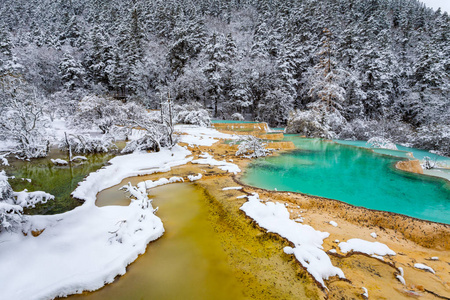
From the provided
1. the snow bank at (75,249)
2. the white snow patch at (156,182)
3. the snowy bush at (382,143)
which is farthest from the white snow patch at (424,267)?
the snowy bush at (382,143)

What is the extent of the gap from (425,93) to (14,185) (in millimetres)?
33370

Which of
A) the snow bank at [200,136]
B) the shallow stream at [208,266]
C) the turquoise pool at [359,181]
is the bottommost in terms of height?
the shallow stream at [208,266]

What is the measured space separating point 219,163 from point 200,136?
6300mm

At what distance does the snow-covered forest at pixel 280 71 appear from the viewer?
66.4ft

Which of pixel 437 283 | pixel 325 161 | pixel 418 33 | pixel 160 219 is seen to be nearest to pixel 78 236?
pixel 160 219

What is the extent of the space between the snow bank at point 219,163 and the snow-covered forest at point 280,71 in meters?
9.62

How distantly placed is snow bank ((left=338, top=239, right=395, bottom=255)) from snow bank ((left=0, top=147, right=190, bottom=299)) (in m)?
4.11

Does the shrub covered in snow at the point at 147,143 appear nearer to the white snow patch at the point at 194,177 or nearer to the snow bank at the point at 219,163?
the snow bank at the point at 219,163

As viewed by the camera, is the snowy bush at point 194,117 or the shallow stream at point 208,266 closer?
the shallow stream at point 208,266

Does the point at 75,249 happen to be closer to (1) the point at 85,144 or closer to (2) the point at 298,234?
(2) the point at 298,234

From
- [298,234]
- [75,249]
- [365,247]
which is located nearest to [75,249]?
[75,249]

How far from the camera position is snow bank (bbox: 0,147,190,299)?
3334 mm

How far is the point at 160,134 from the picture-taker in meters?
12.0

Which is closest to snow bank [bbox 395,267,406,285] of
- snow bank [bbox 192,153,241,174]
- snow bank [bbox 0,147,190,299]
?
snow bank [bbox 0,147,190,299]
